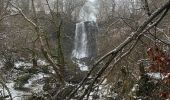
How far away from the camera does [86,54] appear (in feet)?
95.4

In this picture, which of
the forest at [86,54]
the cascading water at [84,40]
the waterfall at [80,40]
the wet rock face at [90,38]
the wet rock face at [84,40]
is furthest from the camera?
the waterfall at [80,40]

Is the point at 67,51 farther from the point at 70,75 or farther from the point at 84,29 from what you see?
the point at 70,75

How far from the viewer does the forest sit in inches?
97.7

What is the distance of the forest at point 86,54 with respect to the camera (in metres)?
2.48

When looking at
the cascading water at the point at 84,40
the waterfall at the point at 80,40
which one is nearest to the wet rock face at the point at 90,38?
the cascading water at the point at 84,40

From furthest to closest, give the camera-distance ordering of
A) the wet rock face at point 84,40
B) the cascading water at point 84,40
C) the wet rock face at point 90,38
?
the wet rock face at point 84,40, the cascading water at point 84,40, the wet rock face at point 90,38

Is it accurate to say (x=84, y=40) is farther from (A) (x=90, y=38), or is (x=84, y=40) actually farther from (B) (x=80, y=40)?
(A) (x=90, y=38)

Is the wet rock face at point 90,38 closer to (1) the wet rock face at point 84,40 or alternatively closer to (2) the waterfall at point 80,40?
(1) the wet rock face at point 84,40

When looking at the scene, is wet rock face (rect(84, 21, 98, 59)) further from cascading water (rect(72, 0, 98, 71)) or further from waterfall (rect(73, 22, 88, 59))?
waterfall (rect(73, 22, 88, 59))

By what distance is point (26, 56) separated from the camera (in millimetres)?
21656

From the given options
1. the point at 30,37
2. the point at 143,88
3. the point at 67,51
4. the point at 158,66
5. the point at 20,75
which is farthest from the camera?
the point at 67,51

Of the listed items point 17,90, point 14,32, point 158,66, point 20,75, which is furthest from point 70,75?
point 158,66

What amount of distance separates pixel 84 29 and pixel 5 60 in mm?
11283

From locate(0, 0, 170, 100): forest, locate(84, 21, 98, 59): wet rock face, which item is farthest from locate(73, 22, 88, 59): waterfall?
locate(84, 21, 98, 59): wet rock face
